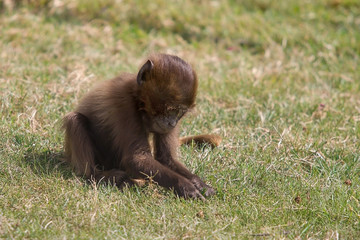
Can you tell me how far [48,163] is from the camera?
5.59 meters

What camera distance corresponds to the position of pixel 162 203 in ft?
16.1

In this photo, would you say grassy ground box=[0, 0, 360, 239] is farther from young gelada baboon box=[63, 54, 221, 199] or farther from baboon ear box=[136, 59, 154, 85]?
baboon ear box=[136, 59, 154, 85]

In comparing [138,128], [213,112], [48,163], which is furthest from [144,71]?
[213,112]

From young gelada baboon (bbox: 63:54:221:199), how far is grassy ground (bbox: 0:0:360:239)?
0.20 meters

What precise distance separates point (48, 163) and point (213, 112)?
2.63m

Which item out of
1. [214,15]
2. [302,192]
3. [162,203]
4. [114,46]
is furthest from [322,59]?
[162,203]

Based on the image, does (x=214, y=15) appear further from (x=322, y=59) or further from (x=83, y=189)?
(x=83, y=189)

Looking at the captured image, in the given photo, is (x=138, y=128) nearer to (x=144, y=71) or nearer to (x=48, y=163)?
(x=144, y=71)

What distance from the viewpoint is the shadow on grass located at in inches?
211

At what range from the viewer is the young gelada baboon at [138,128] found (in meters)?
5.13

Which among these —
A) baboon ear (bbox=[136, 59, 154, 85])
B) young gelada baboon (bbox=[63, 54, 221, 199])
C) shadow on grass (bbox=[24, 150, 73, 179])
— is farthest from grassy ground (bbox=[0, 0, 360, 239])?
baboon ear (bbox=[136, 59, 154, 85])

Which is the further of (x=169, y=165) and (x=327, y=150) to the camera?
(x=327, y=150)

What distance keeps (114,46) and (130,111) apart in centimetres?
473

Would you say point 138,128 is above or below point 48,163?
above
